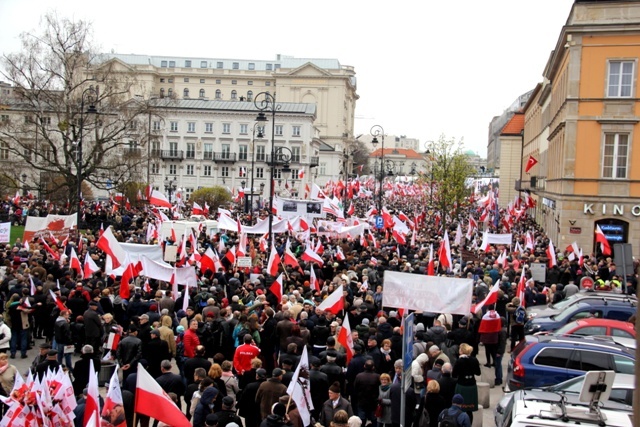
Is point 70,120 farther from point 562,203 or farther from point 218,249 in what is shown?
point 562,203

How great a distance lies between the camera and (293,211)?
32031 millimetres

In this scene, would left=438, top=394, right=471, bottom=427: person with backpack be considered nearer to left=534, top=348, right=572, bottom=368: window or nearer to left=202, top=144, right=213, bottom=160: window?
left=534, top=348, right=572, bottom=368: window

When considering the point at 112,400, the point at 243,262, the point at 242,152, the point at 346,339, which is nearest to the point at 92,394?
the point at 112,400

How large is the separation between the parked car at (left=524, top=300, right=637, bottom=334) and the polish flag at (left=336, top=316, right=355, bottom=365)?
610 cm

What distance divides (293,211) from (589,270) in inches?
480

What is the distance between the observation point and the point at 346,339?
13.3m

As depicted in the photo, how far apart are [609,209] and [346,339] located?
81.5 ft

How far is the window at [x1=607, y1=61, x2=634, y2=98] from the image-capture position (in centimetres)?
3394

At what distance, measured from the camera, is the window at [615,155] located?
3406 centimetres

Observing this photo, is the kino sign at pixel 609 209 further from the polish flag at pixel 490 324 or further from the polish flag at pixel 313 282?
the polish flag at pixel 490 324

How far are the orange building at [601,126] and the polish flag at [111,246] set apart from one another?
72.2ft

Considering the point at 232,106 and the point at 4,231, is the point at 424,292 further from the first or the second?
the point at 232,106

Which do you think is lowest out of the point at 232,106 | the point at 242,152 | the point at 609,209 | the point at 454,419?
the point at 454,419

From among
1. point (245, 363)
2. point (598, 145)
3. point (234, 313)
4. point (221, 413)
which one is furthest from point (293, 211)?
point (221, 413)
